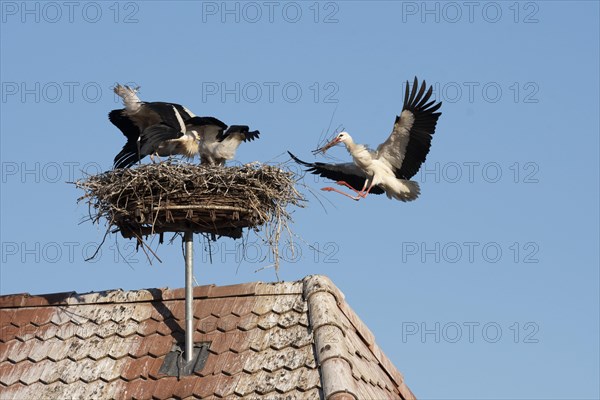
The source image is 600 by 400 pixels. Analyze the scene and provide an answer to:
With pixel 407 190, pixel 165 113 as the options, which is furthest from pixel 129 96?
pixel 407 190

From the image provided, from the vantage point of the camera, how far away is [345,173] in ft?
40.0

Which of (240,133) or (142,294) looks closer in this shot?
(142,294)

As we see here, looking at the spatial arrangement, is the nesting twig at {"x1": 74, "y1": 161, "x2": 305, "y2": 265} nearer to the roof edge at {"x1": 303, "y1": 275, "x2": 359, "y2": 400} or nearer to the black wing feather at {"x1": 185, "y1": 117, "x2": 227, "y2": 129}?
the roof edge at {"x1": 303, "y1": 275, "x2": 359, "y2": 400}

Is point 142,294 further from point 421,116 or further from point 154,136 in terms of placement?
point 421,116

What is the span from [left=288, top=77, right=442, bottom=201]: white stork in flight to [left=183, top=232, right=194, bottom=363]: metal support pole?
11.2ft

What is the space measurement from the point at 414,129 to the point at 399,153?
0.38 meters

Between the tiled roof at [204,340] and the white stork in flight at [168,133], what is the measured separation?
1528 mm

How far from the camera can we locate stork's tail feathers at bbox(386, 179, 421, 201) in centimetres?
1181

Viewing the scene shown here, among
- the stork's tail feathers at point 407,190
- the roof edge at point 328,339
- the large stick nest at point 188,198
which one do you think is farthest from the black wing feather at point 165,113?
the stork's tail feathers at point 407,190

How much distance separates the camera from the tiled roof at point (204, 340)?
288 inches

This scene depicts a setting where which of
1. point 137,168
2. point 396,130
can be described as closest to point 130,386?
point 137,168

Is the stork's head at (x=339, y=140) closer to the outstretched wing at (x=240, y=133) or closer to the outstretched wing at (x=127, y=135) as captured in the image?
the outstretched wing at (x=240, y=133)

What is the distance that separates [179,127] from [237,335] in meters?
2.45

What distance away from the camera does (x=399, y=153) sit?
1171cm
